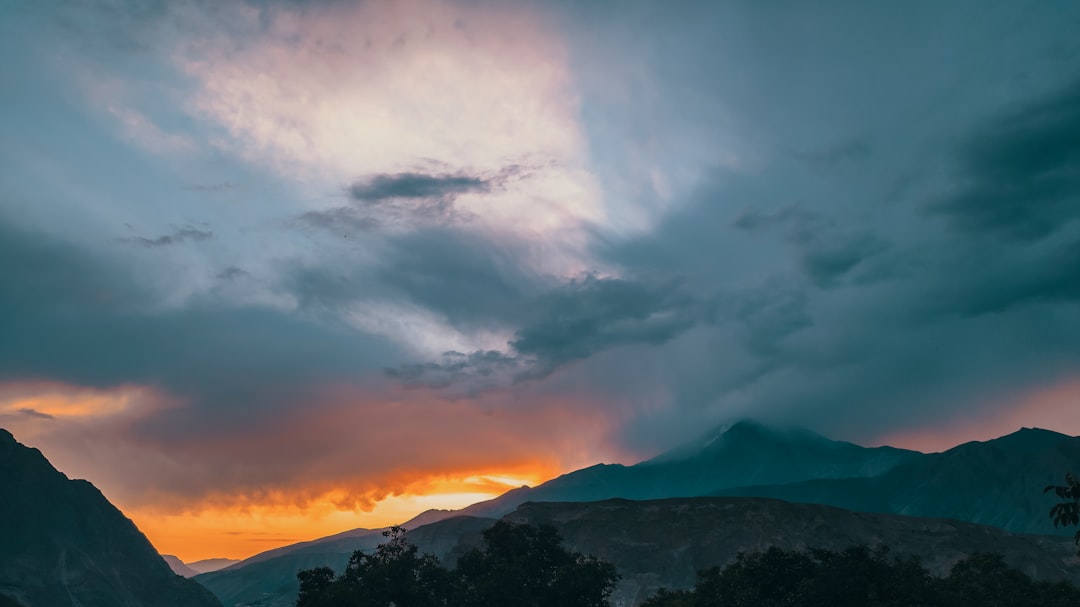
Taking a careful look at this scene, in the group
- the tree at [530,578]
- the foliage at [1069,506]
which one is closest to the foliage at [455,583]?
the tree at [530,578]

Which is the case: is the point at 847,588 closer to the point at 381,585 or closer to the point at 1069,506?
the point at 381,585

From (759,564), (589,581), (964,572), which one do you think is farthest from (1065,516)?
(964,572)

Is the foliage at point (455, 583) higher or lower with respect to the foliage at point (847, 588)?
higher

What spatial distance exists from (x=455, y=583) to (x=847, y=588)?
1891 inches

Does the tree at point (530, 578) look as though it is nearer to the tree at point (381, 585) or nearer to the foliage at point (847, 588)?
the tree at point (381, 585)

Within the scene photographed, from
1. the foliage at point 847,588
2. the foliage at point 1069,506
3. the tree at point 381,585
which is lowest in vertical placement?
the foliage at point 847,588

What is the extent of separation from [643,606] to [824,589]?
22.7m

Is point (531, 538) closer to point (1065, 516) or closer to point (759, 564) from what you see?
point (759, 564)

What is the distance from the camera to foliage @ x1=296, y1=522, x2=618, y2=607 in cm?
10588

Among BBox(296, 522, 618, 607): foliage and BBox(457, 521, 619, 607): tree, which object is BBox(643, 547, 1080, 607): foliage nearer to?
BBox(457, 521, 619, 607): tree

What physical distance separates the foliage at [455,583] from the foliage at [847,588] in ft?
30.3

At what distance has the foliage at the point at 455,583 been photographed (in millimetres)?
105875

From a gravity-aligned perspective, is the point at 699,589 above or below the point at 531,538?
below

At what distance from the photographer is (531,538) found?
420ft
